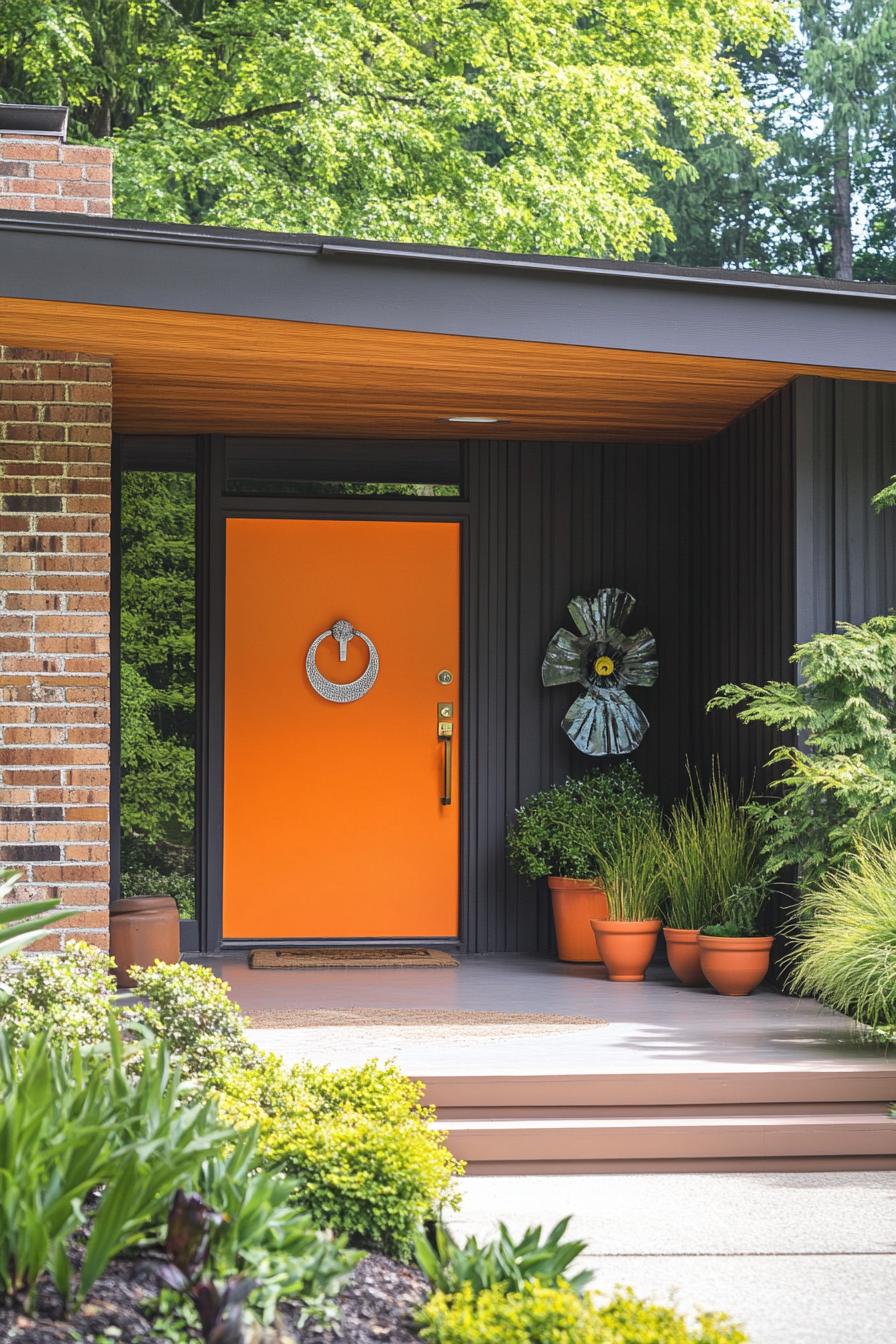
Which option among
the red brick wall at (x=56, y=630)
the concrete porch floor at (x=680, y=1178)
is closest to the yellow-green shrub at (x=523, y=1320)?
the concrete porch floor at (x=680, y=1178)

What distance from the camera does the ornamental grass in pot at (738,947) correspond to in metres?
5.62

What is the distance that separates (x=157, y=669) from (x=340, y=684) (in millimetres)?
1968

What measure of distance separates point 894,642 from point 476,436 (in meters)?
2.39

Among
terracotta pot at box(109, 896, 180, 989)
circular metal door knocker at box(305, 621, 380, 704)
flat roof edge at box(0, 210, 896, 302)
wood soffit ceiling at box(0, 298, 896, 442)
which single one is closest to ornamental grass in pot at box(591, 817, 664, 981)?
circular metal door knocker at box(305, 621, 380, 704)

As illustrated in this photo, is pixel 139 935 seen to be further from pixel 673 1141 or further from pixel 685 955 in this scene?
pixel 673 1141

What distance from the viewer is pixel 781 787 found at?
231 inches

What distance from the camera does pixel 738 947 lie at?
5609 millimetres

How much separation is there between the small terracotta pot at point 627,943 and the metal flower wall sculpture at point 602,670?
3.74 ft

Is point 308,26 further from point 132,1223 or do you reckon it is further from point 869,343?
point 132,1223

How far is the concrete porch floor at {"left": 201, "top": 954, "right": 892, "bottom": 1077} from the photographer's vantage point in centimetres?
458

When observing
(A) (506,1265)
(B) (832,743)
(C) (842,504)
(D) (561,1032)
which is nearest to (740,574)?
(C) (842,504)

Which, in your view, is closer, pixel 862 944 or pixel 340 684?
pixel 862 944

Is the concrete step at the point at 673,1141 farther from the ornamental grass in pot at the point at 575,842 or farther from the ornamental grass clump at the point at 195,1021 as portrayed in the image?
the ornamental grass in pot at the point at 575,842

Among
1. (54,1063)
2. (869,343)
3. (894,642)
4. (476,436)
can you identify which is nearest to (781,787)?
(894,642)
